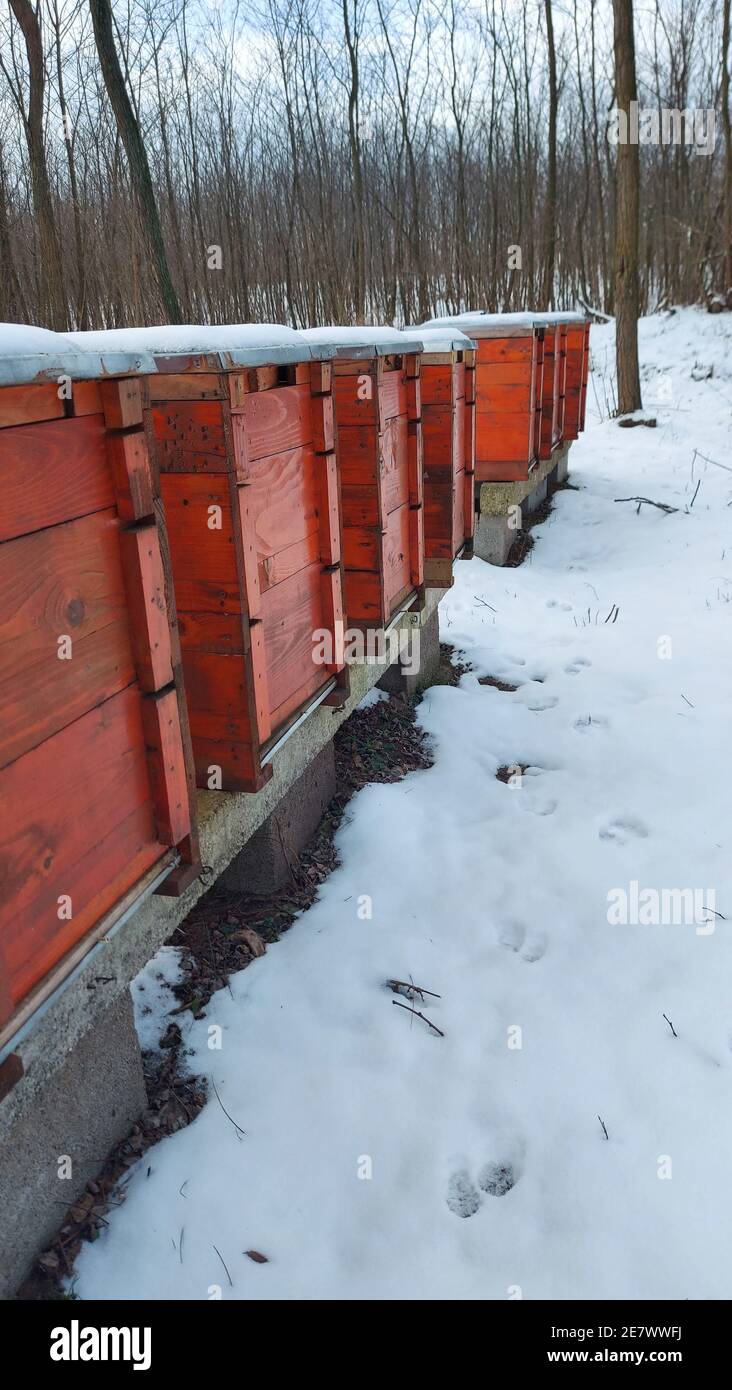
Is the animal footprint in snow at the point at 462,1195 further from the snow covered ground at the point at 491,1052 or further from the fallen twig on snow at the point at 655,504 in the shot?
the fallen twig on snow at the point at 655,504

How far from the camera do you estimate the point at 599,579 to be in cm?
884

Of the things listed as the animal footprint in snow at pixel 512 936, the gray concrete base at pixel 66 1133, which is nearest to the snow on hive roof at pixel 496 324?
the animal footprint in snow at pixel 512 936

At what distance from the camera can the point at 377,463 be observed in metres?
4.00

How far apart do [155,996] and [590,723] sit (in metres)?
3.19

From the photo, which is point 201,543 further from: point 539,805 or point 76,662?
point 539,805

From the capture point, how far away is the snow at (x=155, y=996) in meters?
3.34

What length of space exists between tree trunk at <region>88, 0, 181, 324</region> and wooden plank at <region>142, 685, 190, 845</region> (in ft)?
20.8

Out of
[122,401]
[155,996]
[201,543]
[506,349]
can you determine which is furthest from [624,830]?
[506,349]

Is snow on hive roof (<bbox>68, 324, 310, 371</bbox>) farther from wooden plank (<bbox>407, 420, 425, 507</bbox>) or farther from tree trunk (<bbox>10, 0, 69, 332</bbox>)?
tree trunk (<bbox>10, 0, 69, 332</bbox>)

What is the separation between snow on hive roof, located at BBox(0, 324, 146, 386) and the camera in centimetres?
167

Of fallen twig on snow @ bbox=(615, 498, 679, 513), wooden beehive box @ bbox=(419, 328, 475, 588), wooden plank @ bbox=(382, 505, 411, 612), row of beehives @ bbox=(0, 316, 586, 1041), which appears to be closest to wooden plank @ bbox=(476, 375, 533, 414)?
fallen twig on snow @ bbox=(615, 498, 679, 513)

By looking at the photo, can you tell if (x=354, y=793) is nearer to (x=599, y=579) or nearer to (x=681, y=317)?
(x=599, y=579)

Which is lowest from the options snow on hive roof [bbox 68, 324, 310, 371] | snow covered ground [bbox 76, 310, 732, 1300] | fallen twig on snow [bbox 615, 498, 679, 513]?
snow covered ground [bbox 76, 310, 732, 1300]

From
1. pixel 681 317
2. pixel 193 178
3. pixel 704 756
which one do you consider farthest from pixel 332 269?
pixel 704 756
